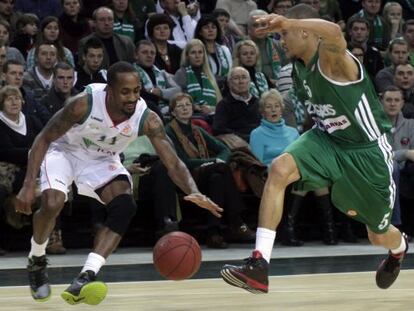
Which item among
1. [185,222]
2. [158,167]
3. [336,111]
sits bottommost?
[185,222]

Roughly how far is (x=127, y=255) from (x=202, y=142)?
1.31 metres

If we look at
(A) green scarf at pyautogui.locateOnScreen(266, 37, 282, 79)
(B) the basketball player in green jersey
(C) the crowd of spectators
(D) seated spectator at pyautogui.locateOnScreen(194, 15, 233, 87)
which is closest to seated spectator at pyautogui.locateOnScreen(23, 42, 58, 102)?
(C) the crowd of spectators

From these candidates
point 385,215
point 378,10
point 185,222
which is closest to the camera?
point 385,215

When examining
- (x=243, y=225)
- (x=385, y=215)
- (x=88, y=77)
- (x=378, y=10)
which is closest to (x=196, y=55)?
(x=88, y=77)

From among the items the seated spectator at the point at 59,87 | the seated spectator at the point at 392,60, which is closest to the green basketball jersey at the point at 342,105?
the seated spectator at the point at 59,87

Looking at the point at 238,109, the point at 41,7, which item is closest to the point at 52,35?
the point at 41,7

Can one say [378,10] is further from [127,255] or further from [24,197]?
[24,197]

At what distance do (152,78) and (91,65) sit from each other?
2.41ft

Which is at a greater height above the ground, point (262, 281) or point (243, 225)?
point (262, 281)

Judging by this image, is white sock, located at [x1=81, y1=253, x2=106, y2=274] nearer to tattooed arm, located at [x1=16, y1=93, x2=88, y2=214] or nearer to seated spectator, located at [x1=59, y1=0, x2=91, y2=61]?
tattooed arm, located at [x1=16, y1=93, x2=88, y2=214]

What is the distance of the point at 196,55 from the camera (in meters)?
11.3

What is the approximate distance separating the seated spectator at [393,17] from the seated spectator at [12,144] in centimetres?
523

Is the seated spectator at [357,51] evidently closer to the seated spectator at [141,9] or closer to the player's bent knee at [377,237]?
the seated spectator at [141,9]

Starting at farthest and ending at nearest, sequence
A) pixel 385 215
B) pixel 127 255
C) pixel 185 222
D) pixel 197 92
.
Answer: pixel 197 92, pixel 185 222, pixel 127 255, pixel 385 215
